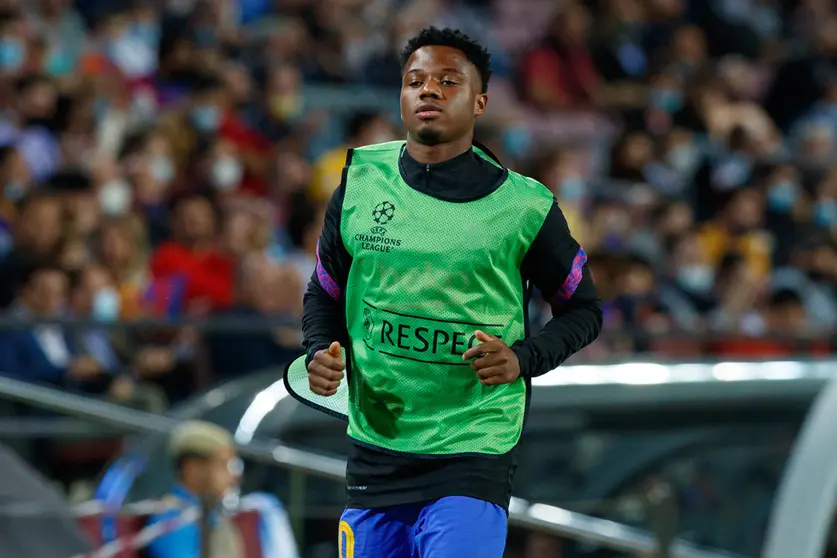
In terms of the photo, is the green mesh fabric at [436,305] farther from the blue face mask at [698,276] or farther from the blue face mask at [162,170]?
the blue face mask at [698,276]

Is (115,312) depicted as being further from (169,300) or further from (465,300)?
(465,300)

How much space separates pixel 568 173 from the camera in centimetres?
1234

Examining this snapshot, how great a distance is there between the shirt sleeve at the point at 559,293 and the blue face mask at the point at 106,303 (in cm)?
524

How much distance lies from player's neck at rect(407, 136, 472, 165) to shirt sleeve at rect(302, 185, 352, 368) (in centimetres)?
21

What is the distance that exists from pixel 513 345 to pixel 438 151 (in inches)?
19.3

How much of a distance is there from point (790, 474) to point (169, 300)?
369cm

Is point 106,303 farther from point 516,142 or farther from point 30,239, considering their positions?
A: point 516,142

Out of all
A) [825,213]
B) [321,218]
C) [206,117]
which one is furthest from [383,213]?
[825,213]

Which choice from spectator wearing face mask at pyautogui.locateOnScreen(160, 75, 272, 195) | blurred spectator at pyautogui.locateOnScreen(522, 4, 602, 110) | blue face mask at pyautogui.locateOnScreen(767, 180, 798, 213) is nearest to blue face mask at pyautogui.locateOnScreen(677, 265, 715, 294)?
blue face mask at pyautogui.locateOnScreen(767, 180, 798, 213)

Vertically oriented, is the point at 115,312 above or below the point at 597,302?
below

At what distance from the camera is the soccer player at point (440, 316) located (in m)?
3.63

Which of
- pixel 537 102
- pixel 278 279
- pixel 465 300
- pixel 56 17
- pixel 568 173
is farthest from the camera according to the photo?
pixel 537 102

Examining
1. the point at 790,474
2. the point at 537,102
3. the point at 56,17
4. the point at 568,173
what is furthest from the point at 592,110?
the point at 790,474

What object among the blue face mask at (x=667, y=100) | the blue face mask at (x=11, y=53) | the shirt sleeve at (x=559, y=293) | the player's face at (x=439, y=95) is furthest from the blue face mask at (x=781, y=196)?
the player's face at (x=439, y=95)
